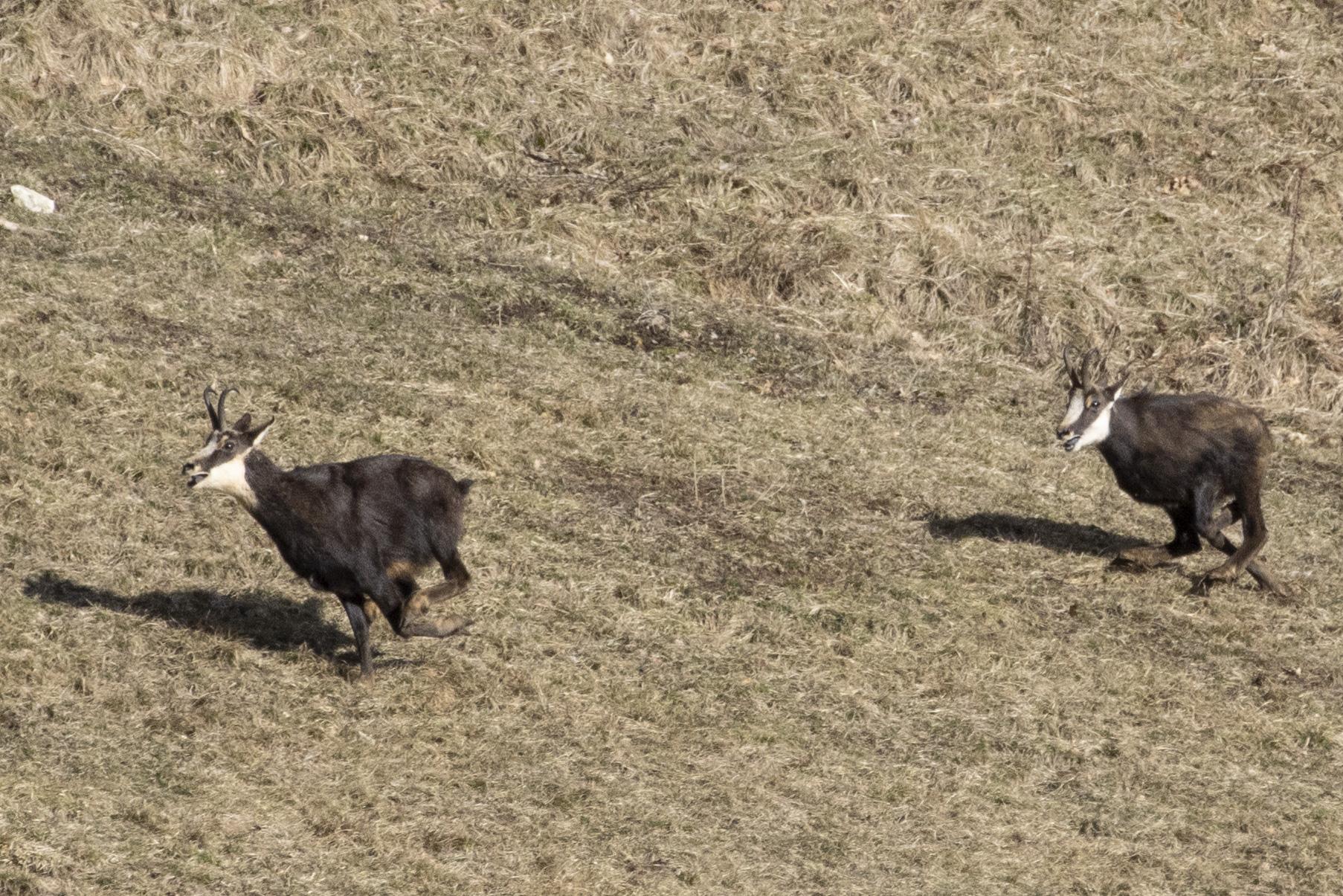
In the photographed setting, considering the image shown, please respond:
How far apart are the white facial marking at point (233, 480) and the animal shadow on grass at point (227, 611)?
3.45ft

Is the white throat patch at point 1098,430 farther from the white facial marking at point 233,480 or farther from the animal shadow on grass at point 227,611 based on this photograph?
the white facial marking at point 233,480

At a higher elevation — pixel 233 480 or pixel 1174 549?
pixel 233 480

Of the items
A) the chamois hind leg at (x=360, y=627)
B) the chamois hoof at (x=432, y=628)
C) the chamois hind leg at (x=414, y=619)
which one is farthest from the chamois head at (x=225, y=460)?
the chamois hoof at (x=432, y=628)

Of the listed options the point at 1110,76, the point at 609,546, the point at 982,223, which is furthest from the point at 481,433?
the point at 1110,76

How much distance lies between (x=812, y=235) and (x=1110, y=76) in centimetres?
655

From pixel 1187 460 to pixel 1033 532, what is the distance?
143cm

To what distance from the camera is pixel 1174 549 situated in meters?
14.3

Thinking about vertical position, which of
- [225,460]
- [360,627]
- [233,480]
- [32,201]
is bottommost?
[32,201]

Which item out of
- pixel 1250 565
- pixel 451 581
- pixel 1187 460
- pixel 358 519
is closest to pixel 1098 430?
pixel 1187 460

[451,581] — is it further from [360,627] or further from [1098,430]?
[1098,430]

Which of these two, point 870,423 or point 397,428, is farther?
point 870,423

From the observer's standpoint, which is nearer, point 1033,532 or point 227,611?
point 227,611

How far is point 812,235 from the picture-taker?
65.0 feet

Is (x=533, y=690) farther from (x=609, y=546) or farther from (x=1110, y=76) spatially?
(x=1110, y=76)
